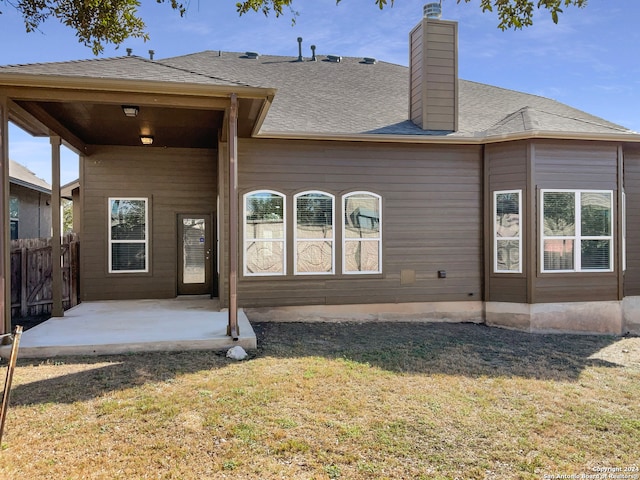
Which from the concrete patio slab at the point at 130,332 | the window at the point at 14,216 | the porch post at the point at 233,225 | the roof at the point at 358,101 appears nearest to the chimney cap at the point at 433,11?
the roof at the point at 358,101

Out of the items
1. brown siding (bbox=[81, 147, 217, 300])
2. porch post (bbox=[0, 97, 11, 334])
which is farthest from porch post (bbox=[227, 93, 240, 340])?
brown siding (bbox=[81, 147, 217, 300])

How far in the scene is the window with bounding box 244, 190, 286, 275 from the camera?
743 cm

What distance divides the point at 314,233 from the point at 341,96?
3.48 m

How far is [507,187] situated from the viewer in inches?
305

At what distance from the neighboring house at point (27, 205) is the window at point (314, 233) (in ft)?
26.0

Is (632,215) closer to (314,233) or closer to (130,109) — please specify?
(314,233)

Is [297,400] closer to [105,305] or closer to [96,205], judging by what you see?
[105,305]

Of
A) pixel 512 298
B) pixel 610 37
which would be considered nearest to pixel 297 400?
pixel 512 298

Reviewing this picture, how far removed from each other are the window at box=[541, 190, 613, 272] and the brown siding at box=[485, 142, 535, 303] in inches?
14.6

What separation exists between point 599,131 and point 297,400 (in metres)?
6.95

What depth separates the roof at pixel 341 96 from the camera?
5.36m

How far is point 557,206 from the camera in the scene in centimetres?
756

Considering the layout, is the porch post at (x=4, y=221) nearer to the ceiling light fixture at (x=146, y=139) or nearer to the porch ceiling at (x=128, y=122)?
the porch ceiling at (x=128, y=122)

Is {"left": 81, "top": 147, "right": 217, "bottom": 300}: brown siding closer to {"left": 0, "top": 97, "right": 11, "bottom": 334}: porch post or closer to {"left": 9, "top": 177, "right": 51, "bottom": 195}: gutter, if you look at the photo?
{"left": 0, "top": 97, "right": 11, "bottom": 334}: porch post
